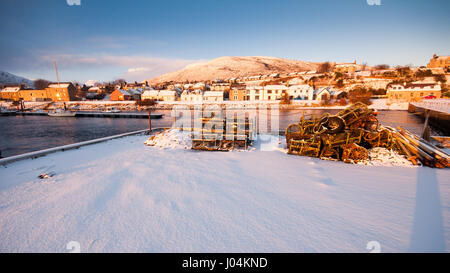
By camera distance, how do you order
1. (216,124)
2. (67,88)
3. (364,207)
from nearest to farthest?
1. (364,207)
2. (216,124)
3. (67,88)

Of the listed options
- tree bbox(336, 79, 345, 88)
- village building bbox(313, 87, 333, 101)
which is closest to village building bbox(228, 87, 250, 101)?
village building bbox(313, 87, 333, 101)

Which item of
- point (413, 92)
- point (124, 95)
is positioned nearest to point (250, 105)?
point (413, 92)

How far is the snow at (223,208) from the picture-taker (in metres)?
3.29

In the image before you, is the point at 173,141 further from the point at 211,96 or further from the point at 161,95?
the point at 161,95

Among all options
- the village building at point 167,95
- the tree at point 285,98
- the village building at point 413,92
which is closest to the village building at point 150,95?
the village building at point 167,95

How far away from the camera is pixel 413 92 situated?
164ft

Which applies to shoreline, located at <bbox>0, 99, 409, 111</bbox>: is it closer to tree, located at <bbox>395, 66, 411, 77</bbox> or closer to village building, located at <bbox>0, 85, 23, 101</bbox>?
village building, located at <bbox>0, 85, 23, 101</bbox>

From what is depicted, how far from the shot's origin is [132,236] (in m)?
3.50

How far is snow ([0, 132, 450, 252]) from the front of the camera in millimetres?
3285

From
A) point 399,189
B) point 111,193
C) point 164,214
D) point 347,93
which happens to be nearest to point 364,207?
point 399,189

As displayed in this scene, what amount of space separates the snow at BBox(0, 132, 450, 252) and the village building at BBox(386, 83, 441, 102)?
206 feet

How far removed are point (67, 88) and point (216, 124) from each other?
→ 93404mm
